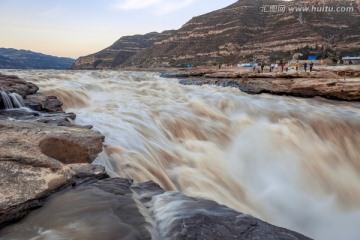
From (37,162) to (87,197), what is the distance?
2.51 feet

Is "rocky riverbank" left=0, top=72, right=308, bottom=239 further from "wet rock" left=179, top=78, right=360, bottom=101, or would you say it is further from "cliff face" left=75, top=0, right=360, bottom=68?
"cliff face" left=75, top=0, right=360, bottom=68

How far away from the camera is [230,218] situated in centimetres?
291

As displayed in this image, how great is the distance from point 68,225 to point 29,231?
1.09 feet

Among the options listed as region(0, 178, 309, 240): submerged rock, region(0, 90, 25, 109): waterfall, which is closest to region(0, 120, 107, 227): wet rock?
region(0, 178, 309, 240): submerged rock

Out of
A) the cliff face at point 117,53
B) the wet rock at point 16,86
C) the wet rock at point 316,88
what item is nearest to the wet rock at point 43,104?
the wet rock at point 16,86

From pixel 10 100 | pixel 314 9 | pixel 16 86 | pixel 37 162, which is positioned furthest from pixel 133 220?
pixel 314 9

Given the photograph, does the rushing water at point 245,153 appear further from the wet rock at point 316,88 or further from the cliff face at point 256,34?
the cliff face at point 256,34

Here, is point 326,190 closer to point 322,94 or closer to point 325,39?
point 322,94

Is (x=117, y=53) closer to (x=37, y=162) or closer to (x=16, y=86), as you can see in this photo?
(x=16, y=86)

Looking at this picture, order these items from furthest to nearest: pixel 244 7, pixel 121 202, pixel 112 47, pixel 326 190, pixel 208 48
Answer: pixel 112 47 < pixel 244 7 < pixel 208 48 < pixel 326 190 < pixel 121 202

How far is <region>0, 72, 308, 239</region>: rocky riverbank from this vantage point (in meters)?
2.74

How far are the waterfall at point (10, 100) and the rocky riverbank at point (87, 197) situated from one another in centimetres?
328

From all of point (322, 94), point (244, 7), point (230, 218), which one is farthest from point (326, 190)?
point (244, 7)

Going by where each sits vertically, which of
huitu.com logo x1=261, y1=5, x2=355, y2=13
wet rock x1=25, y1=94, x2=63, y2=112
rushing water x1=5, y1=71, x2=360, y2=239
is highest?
huitu.com logo x1=261, y1=5, x2=355, y2=13
